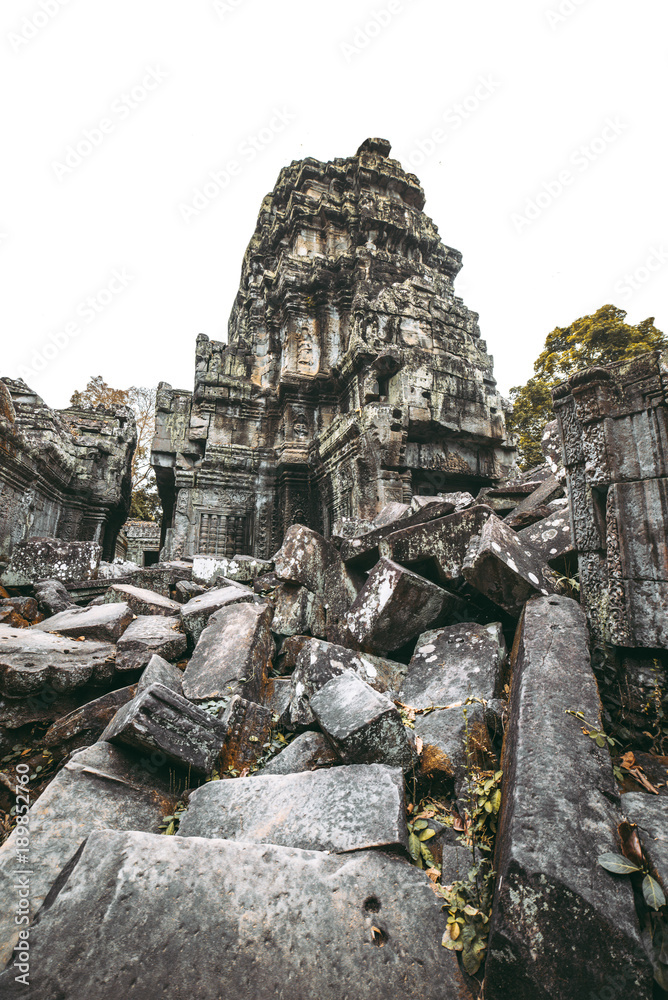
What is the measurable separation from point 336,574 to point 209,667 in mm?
1458

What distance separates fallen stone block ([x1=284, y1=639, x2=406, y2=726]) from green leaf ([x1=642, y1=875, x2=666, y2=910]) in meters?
1.65

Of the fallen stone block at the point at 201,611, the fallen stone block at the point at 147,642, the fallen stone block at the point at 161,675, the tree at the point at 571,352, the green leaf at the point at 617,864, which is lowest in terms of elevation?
the green leaf at the point at 617,864

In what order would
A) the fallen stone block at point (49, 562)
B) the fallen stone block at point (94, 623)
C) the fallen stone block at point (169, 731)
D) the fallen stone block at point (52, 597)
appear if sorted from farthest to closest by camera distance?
the fallen stone block at point (49, 562), the fallen stone block at point (52, 597), the fallen stone block at point (94, 623), the fallen stone block at point (169, 731)

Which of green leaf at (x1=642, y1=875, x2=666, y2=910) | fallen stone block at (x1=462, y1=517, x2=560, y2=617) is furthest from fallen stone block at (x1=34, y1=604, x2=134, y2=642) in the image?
green leaf at (x1=642, y1=875, x2=666, y2=910)

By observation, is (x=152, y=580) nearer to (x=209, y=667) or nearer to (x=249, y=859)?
(x=209, y=667)

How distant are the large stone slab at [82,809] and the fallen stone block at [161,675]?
618mm

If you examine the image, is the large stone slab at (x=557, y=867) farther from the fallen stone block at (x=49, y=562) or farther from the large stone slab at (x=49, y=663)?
the fallen stone block at (x=49, y=562)

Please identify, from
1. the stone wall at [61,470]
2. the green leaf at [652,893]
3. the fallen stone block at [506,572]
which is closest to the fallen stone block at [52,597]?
the stone wall at [61,470]

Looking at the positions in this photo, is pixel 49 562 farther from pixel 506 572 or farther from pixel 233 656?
pixel 506 572

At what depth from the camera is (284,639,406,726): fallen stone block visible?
2.79 meters

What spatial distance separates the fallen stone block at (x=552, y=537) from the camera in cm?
309

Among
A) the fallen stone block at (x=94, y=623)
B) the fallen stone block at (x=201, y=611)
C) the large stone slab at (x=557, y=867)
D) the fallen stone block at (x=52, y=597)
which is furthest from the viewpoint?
the fallen stone block at (x=52, y=597)

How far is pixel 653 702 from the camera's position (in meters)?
2.28

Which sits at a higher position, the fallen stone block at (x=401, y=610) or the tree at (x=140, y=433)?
the tree at (x=140, y=433)
